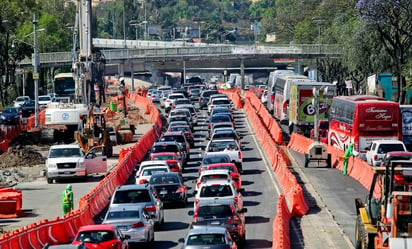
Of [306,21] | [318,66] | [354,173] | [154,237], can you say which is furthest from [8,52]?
[154,237]

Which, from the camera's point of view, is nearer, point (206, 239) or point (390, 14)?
point (206, 239)

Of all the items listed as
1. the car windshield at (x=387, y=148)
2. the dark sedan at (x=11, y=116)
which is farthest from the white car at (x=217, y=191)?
the dark sedan at (x=11, y=116)

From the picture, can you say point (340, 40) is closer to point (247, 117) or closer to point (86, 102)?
point (247, 117)

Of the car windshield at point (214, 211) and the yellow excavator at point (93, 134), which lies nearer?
the car windshield at point (214, 211)

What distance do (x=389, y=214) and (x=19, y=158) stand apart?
128 feet

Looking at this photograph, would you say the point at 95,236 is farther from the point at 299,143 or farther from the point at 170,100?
the point at 170,100

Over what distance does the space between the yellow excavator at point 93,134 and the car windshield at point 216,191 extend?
23101 millimetres

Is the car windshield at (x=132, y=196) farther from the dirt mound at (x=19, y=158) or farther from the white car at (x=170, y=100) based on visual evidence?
the white car at (x=170, y=100)

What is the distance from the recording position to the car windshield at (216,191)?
34.0 m

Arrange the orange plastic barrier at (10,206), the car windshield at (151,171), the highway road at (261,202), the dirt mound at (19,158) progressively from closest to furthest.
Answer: the highway road at (261,202) < the orange plastic barrier at (10,206) < the car windshield at (151,171) < the dirt mound at (19,158)

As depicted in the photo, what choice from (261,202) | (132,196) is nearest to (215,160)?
(261,202)

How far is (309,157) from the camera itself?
52.6 m

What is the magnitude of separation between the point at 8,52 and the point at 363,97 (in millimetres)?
65231

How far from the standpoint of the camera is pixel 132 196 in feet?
108
